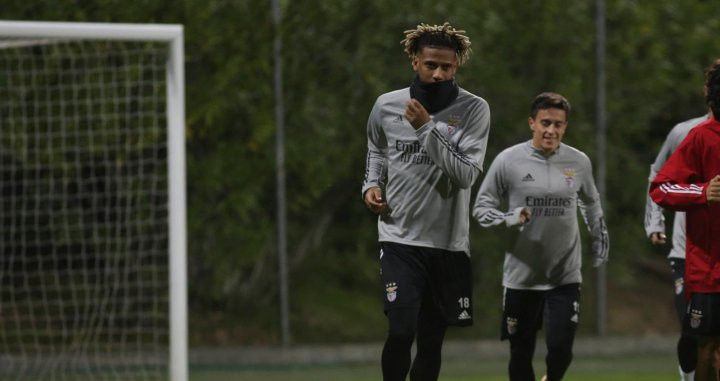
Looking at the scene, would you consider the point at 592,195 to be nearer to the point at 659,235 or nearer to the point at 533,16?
the point at 659,235

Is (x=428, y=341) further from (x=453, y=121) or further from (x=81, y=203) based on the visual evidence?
(x=81, y=203)

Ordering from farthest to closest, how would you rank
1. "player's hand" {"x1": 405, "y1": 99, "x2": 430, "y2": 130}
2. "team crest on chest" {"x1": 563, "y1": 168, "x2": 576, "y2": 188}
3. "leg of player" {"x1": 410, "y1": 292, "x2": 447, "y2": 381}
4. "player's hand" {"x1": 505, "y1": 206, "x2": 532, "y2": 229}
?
"team crest on chest" {"x1": 563, "y1": 168, "x2": 576, "y2": 188}
"player's hand" {"x1": 505, "y1": 206, "x2": 532, "y2": 229}
"leg of player" {"x1": 410, "y1": 292, "x2": 447, "y2": 381}
"player's hand" {"x1": 405, "y1": 99, "x2": 430, "y2": 130}

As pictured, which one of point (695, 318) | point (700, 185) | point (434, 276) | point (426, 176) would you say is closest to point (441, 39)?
point (426, 176)

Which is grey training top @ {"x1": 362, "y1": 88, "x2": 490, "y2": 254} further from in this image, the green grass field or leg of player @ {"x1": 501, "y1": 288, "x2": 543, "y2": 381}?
the green grass field

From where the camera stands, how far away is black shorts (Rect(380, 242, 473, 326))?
752 centimetres

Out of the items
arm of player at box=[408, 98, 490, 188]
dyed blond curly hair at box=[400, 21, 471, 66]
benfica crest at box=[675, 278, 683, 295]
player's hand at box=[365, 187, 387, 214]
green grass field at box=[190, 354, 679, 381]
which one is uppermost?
dyed blond curly hair at box=[400, 21, 471, 66]

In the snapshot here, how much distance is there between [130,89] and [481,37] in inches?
163

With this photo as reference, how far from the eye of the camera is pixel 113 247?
13844mm

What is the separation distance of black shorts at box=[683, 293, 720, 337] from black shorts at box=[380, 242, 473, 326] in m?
1.22

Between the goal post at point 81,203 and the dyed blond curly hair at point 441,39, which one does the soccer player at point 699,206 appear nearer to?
the dyed blond curly hair at point 441,39

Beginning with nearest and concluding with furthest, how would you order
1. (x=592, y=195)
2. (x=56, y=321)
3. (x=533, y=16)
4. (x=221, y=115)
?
(x=592, y=195)
(x=56, y=321)
(x=221, y=115)
(x=533, y=16)

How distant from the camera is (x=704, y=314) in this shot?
7215mm

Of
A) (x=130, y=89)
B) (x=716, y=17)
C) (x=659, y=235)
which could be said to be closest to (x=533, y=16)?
(x=716, y=17)

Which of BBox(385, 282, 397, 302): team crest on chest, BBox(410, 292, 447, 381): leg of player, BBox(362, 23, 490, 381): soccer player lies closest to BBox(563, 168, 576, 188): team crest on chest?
BBox(362, 23, 490, 381): soccer player
